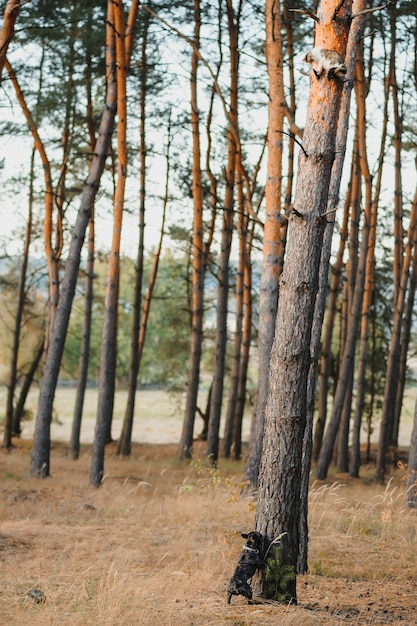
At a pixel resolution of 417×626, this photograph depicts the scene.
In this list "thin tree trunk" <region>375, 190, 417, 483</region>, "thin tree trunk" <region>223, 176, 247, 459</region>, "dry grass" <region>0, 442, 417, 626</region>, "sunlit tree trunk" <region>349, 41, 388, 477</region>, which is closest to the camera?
"dry grass" <region>0, 442, 417, 626</region>

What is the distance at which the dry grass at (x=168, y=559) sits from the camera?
5172mm

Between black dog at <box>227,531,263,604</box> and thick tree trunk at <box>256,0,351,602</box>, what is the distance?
101mm

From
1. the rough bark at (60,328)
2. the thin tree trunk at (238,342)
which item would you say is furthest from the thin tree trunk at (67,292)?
the thin tree trunk at (238,342)

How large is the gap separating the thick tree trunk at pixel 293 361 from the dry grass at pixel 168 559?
16.7 inches

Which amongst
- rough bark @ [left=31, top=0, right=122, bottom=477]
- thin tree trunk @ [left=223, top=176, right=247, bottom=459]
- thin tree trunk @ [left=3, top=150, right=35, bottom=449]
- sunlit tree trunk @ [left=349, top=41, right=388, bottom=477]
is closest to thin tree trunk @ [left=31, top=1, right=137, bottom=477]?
rough bark @ [left=31, top=0, right=122, bottom=477]

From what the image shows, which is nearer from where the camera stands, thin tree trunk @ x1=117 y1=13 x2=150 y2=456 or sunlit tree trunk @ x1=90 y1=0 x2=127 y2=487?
sunlit tree trunk @ x1=90 y1=0 x2=127 y2=487

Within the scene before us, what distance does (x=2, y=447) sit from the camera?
21188mm

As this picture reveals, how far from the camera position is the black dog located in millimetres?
5402

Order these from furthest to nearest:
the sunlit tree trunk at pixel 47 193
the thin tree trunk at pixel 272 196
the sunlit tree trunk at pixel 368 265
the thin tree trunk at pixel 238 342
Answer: the thin tree trunk at pixel 238 342 → the sunlit tree trunk at pixel 368 265 → the sunlit tree trunk at pixel 47 193 → the thin tree trunk at pixel 272 196

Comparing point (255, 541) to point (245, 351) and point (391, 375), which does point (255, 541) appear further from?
point (245, 351)

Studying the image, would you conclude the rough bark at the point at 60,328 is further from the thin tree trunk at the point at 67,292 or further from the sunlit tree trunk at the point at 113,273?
the sunlit tree trunk at the point at 113,273

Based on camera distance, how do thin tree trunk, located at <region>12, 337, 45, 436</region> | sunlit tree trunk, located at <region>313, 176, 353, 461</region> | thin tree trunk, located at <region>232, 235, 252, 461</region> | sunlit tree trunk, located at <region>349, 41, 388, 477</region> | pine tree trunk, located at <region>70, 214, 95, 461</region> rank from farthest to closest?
thin tree trunk, located at <region>12, 337, 45, 436</region> → thin tree trunk, located at <region>232, 235, 252, 461</region> → pine tree trunk, located at <region>70, 214, 95, 461</region> → sunlit tree trunk, located at <region>313, 176, 353, 461</region> → sunlit tree trunk, located at <region>349, 41, 388, 477</region>

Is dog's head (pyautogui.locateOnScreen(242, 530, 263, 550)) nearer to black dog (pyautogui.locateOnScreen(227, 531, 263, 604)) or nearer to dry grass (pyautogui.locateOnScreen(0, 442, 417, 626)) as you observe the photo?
black dog (pyautogui.locateOnScreen(227, 531, 263, 604))

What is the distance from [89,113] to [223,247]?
427 centimetres
